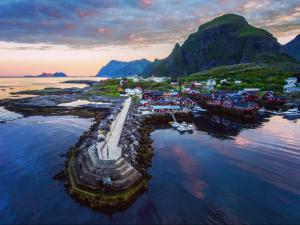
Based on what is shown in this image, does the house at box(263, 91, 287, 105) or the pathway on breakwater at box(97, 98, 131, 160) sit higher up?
the pathway on breakwater at box(97, 98, 131, 160)

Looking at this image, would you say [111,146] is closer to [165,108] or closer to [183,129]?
[183,129]

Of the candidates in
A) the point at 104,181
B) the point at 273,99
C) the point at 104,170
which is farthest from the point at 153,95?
the point at 104,181

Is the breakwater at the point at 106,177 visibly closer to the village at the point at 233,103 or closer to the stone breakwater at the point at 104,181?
the stone breakwater at the point at 104,181

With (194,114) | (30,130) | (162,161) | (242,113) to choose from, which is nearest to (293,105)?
(242,113)

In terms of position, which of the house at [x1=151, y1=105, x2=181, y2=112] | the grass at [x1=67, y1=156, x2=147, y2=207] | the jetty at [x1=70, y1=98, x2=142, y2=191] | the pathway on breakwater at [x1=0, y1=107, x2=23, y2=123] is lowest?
the pathway on breakwater at [x1=0, y1=107, x2=23, y2=123]

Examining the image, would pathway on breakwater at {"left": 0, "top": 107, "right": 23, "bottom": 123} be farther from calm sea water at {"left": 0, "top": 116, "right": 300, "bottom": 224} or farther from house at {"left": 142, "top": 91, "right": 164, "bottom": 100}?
house at {"left": 142, "top": 91, "right": 164, "bottom": 100}

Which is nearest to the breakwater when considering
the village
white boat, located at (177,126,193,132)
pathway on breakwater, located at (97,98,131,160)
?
pathway on breakwater, located at (97,98,131,160)

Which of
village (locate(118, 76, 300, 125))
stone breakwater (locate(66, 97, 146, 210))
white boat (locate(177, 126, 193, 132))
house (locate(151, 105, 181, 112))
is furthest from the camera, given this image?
house (locate(151, 105, 181, 112))

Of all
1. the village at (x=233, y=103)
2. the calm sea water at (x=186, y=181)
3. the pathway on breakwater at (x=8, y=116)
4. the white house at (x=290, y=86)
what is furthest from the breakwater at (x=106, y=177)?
the white house at (x=290, y=86)
